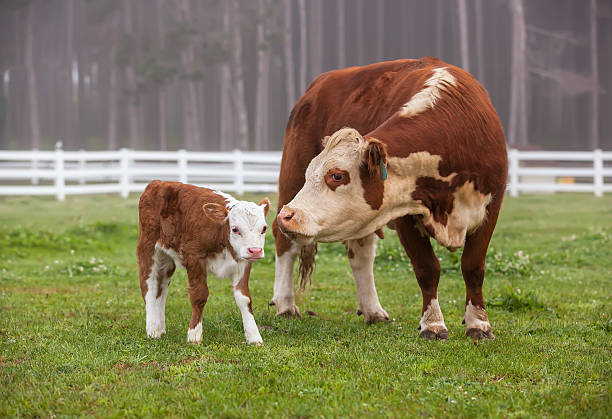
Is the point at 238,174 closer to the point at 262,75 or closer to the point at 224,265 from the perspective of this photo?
the point at 224,265

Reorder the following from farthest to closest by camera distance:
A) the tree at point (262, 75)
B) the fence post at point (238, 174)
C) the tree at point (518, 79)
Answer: the tree at point (262, 75) → the tree at point (518, 79) → the fence post at point (238, 174)

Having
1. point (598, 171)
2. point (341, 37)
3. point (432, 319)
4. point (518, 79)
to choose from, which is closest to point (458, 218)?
point (432, 319)

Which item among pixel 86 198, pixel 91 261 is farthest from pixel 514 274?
pixel 86 198

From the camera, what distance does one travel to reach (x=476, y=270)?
5809mm

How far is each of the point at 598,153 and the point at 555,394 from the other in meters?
19.4

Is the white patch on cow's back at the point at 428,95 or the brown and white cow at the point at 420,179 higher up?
the white patch on cow's back at the point at 428,95

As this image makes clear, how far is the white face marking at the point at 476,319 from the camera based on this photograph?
570 centimetres

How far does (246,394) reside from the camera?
409 cm

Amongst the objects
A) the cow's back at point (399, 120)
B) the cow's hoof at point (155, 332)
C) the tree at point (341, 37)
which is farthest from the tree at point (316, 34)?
the cow's hoof at point (155, 332)

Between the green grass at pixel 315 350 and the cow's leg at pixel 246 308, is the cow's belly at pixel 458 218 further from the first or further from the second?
the cow's leg at pixel 246 308

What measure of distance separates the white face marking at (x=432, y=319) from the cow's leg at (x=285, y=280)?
1437 mm

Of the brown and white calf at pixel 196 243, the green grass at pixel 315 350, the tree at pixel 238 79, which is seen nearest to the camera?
the green grass at pixel 315 350

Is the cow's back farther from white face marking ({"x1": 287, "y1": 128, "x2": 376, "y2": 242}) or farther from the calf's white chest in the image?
the calf's white chest

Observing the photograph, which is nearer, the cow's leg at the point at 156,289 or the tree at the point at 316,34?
the cow's leg at the point at 156,289
